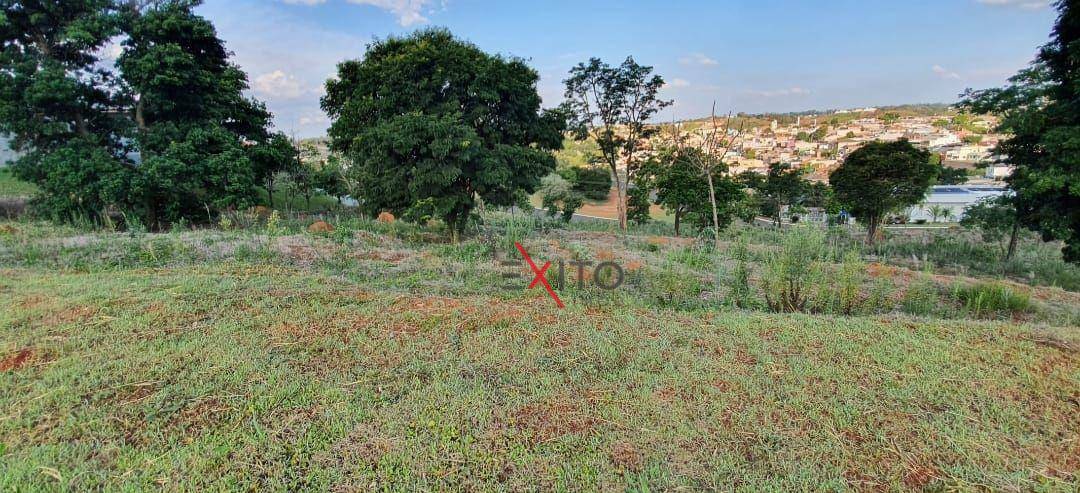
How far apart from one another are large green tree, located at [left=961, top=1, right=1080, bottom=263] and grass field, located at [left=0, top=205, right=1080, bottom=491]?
5418mm

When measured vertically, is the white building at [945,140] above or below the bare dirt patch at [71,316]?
above

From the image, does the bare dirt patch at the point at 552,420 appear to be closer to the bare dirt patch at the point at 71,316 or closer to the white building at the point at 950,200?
the bare dirt patch at the point at 71,316

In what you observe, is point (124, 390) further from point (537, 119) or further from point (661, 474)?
point (537, 119)

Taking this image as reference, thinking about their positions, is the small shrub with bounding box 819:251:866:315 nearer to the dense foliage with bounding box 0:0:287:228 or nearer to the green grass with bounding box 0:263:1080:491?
the green grass with bounding box 0:263:1080:491

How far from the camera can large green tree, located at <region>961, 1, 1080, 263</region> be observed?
654cm

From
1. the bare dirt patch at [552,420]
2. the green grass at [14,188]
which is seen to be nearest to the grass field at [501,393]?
the bare dirt patch at [552,420]

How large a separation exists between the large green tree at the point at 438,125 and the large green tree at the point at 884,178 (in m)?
9.01

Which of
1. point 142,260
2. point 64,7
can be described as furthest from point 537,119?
point 64,7

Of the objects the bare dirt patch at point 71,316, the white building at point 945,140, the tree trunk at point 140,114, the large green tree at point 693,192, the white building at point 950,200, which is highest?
the white building at point 945,140

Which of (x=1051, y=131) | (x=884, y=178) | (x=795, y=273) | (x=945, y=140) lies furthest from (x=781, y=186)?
(x=945, y=140)

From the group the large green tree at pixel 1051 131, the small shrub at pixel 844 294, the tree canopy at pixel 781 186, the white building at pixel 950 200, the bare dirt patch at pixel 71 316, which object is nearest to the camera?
the bare dirt patch at pixel 71 316

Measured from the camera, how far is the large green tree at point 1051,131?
6.54 m

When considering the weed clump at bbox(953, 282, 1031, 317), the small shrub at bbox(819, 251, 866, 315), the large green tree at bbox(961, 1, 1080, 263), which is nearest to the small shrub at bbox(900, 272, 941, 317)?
the weed clump at bbox(953, 282, 1031, 317)

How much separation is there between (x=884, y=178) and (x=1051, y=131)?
5164 millimetres
